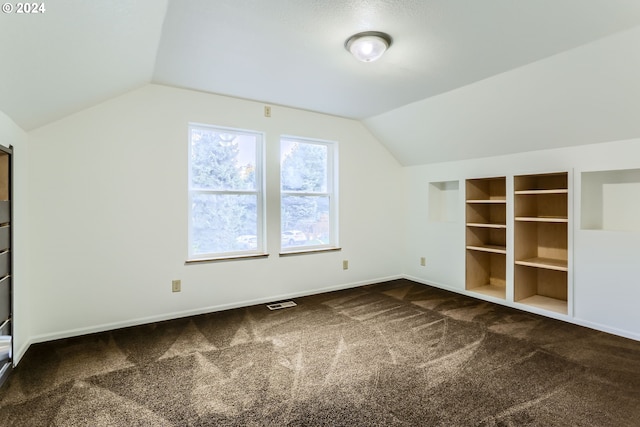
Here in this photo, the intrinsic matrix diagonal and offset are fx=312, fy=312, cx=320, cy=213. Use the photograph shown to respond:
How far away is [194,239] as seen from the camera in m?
3.39

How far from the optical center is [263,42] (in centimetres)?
230

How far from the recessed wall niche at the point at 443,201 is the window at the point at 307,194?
1.46 metres

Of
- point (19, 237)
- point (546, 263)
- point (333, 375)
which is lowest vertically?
point (333, 375)

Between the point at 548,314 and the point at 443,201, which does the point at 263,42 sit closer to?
the point at 443,201

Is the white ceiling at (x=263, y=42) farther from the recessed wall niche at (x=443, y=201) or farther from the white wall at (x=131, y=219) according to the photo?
the recessed wall niche at (x=443, y=201)

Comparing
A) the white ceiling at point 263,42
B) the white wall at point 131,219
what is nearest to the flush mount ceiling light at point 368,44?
the white ceiling at point 263,42

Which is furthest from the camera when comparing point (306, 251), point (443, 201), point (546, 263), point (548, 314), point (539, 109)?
point (443, 201)

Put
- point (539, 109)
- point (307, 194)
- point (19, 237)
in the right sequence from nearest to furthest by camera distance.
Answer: point (19, 237) → point (539, 109) → point (307, 194)

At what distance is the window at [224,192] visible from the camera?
11.2 ft

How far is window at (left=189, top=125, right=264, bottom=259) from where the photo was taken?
3.40m

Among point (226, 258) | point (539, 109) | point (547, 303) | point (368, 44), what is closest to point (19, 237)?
point (226, 258)

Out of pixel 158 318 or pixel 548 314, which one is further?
pixel 548 314

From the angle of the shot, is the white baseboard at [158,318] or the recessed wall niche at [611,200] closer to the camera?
the white baseboard at [158,318]

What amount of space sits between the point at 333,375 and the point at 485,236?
316 centimetres
